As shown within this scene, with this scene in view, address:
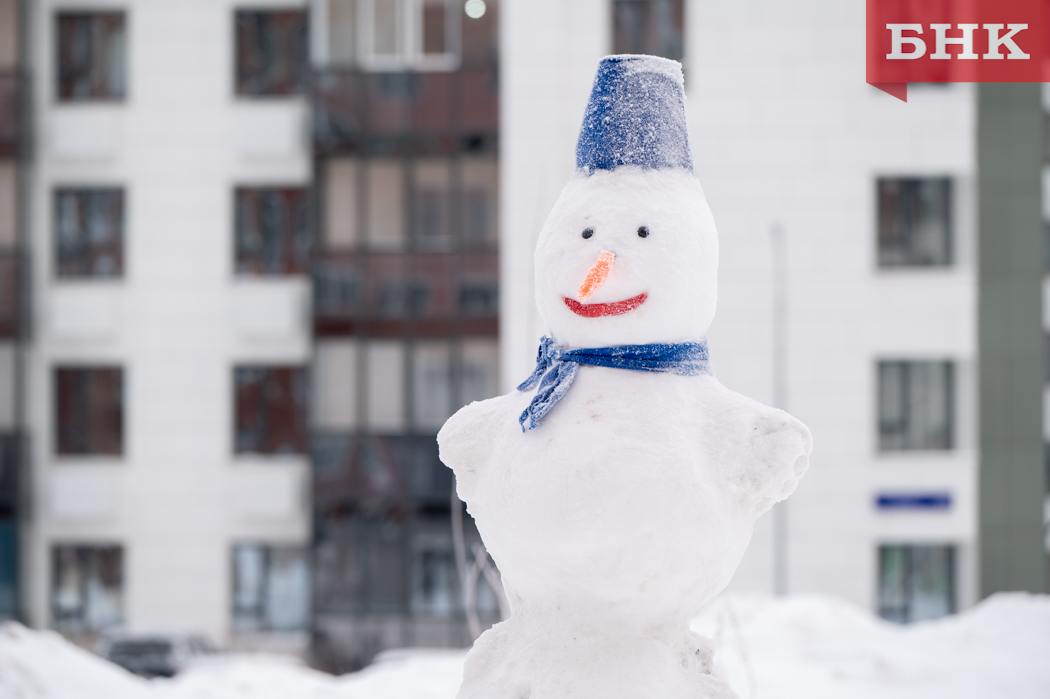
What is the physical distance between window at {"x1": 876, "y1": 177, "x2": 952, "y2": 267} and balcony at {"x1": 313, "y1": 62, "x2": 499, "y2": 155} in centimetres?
399

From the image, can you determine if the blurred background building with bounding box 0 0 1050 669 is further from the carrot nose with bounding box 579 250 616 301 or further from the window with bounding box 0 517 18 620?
the carrot nose with bounding box 579 250 616 301

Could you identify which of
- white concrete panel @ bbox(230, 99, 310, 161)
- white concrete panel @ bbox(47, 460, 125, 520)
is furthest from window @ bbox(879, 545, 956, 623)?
white concrete panel @ bbox(47, 460, 125, 520)

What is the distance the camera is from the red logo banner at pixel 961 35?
8.39 m

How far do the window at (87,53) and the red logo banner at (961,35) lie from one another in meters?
8.82

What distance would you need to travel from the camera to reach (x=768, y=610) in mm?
9836

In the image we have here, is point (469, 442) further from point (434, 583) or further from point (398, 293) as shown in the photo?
point (434, 583)

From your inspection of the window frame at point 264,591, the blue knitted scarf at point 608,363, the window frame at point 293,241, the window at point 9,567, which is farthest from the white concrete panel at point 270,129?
the blue knitted scarf at point 608,363

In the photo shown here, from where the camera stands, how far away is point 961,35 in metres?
9.30

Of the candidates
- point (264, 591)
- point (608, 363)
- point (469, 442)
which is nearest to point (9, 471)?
point (264, 591)

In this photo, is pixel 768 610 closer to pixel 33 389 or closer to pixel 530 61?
pixel 530 61

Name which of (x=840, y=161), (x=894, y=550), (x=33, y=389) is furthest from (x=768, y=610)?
(x=33, y=389)

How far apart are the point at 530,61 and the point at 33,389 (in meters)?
6.39

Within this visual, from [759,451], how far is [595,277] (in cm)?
76

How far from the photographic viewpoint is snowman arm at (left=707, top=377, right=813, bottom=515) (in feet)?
14.7
